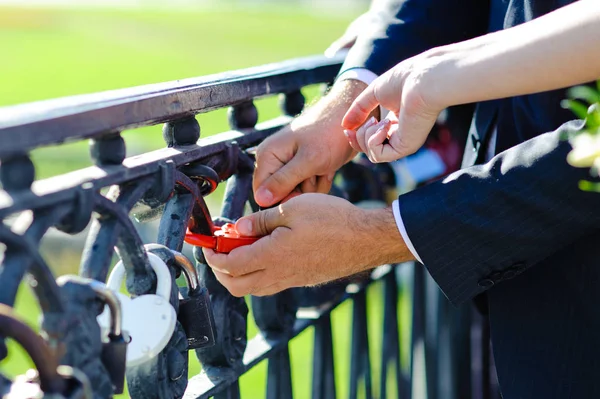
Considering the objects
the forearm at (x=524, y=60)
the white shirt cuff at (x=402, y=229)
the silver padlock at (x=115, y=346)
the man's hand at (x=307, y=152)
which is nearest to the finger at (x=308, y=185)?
the man's hand at (x=307, y=152)

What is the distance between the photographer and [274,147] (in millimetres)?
1899

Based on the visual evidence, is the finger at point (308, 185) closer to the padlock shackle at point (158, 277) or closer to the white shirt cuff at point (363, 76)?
the white shirt cuff at point (363, 76)

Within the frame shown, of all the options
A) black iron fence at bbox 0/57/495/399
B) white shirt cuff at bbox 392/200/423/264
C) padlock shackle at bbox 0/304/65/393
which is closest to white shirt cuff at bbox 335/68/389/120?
black iron fence at bbox 0/57/495/399

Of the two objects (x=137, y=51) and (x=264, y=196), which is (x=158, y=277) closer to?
(x=264, y=196)

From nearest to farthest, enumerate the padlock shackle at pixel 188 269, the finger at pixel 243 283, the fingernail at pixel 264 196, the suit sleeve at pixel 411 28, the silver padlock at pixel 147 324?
the silver padlock at pixel 147 324 < the padlock shackle at pixel 188 269 < the finger at pixel 243 283 < the fingernail at pixel 264 196 < the suit sleeve at pixel 411 28

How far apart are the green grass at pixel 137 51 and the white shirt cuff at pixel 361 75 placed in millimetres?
4852

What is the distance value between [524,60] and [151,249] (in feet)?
2.21

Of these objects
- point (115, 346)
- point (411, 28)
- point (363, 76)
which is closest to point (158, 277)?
point (115, 346)

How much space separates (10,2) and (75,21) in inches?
153

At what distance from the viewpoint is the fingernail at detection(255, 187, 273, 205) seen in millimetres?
1894

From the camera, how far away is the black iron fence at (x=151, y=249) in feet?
3.79

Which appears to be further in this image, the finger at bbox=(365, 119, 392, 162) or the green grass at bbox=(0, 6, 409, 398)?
the green grass at bbox=(0, 6, 409, 398)

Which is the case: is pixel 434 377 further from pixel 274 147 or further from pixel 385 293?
pixel 274 147

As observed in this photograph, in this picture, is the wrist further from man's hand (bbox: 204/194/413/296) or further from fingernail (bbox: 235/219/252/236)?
fingernail (bbox: 235/219/252/236)
